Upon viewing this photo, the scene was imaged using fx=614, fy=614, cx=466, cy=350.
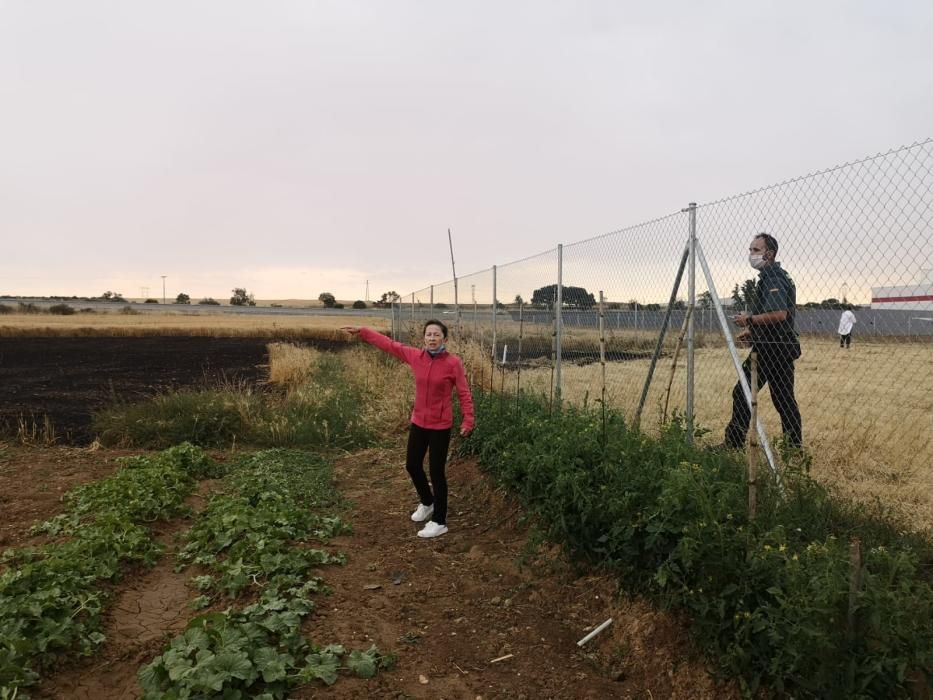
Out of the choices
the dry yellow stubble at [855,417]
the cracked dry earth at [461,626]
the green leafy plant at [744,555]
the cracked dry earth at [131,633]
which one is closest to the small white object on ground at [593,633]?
the cracked dry earth at [461,626]

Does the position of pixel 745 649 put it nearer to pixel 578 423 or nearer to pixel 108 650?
pixel 578 423

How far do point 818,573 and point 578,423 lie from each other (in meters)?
2.41

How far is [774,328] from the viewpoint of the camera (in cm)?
426

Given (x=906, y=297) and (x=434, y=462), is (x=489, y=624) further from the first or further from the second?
(x=906, y=297)

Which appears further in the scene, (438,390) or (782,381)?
(438,390)

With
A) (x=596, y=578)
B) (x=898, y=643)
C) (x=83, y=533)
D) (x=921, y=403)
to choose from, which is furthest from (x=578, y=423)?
(x=921, y=403)

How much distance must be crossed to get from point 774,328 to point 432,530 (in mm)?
2934

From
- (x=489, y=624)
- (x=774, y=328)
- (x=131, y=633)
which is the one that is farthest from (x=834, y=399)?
(x=131, y=633)

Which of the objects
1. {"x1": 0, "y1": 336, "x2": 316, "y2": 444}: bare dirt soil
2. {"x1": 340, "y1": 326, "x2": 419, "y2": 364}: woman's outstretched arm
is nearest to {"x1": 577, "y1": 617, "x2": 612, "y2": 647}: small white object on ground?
Result: {"x1": 340, "y1": 326, "x2": 419, "y2": 364}: woman's outstretched arm

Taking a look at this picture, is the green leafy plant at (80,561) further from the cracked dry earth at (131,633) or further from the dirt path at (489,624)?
the dirt path at (489,624)

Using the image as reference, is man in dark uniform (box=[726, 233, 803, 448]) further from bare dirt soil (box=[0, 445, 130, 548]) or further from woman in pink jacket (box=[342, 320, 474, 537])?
bare dirt soil (box=[0, 445, 130, 548])

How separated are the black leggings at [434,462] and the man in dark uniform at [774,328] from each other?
2391mm

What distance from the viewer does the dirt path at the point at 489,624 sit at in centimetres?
283

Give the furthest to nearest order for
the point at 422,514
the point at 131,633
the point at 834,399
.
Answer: the point at 834,399
the point at 422,514
the point at 131,633
